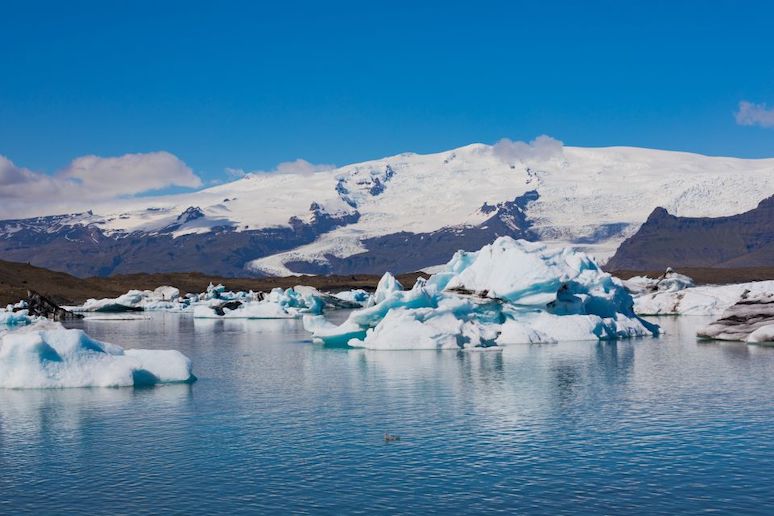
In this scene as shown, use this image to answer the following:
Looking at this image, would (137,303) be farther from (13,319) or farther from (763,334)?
(763,334)

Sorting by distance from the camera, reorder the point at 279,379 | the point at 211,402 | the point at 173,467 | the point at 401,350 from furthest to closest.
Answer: the point at 401,350
the point at 279,379
the point at 211,402
the point at 173,467

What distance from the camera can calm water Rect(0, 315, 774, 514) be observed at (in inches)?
625

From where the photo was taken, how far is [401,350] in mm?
41062

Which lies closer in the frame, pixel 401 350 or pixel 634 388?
pixel 634 388

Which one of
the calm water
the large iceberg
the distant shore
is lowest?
the calm water

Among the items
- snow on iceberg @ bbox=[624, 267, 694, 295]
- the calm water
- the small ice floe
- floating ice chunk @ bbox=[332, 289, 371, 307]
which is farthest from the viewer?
floating ice chunk @ bbox=[332, 289, 371, 307]

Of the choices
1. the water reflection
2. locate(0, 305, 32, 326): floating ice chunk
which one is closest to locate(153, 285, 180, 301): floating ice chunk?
locate(0, 305, 32, 326): floating ice chunk

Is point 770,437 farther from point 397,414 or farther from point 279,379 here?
point 279,379

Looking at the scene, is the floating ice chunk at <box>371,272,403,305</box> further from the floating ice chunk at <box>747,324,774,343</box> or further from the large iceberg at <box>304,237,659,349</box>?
the floating ice chunk at <box>747,324,774,343</box>

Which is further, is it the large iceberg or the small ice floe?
the small ice floe

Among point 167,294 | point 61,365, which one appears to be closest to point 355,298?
point 167,294

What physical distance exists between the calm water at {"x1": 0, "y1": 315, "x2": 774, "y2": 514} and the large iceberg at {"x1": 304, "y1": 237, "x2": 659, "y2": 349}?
6281mm

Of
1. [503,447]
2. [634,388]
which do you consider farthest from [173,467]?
[634,388]

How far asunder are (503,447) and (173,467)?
682 centimetres
